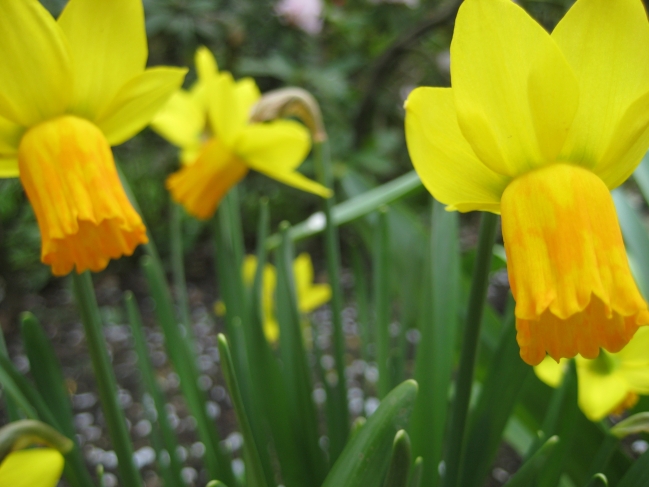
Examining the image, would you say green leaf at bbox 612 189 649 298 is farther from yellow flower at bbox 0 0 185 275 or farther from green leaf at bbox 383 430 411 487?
yellow flower at bbox 0 0 185 275

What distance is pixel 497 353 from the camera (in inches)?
21.5

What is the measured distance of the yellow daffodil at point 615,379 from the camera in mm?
515

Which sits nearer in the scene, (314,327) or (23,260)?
(314,327)

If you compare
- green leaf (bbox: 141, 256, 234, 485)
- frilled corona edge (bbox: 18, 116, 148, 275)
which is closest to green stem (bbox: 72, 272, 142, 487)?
frilled corona edge (bbox: 18, 116, 148, 275)

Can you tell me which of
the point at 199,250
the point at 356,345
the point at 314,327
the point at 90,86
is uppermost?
the point at 90,86

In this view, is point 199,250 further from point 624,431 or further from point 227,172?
point 624,431

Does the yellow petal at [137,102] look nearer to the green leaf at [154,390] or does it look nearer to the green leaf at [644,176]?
the green leaf at [154,390]

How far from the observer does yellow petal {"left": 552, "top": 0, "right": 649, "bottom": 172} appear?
0.32 meters

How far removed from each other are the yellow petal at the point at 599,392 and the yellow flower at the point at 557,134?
227mm

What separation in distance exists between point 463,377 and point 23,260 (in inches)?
83.4

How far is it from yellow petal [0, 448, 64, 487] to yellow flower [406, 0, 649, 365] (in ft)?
1.02

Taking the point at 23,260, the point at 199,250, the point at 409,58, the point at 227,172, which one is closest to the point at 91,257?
the point at 227,172

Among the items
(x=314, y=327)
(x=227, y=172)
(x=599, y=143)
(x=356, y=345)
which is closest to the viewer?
(x=599, y=143)

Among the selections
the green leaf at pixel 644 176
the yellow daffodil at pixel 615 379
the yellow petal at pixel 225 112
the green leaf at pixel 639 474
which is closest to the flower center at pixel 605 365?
the yellow daffodil at pixel 615 379
